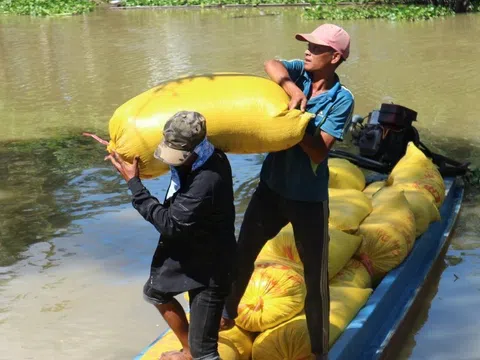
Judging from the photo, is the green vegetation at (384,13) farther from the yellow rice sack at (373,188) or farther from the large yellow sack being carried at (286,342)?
the large yellow sack being carried at (286,342)

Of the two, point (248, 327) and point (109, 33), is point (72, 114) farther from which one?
point (109, 33)

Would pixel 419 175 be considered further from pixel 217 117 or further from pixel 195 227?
pixel 195 227

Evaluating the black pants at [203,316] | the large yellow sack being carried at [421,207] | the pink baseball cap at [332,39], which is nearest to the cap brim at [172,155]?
the black pants at [203,316]

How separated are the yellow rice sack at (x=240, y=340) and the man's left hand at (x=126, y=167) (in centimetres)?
108

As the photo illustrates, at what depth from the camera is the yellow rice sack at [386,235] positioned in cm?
522

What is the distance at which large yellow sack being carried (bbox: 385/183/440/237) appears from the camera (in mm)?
5891

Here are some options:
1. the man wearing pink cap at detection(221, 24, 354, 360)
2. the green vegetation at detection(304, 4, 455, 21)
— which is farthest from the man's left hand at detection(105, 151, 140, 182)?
the green vegetation at detection(304, 4, 455, 21)

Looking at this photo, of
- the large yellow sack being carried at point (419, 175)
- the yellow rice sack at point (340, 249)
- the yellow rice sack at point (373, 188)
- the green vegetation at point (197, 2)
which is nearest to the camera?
the yellow rice sack at point (340, 249)

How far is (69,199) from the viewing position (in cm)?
798

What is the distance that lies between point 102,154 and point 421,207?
4688 millimetres

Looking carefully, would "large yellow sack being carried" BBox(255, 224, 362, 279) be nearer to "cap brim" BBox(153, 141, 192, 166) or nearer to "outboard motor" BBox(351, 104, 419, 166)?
"cap brim" BBox(153, 141, 192, 166)

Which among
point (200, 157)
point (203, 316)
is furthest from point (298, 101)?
point (203, 316)

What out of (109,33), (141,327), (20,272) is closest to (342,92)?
(141,327)

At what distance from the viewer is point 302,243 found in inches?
151
